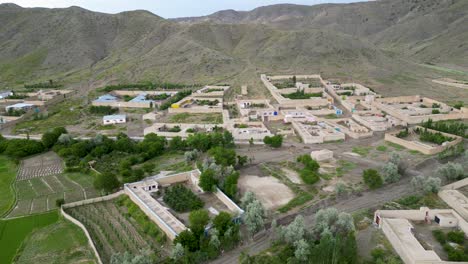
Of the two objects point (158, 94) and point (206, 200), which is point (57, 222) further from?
point (158, 94)

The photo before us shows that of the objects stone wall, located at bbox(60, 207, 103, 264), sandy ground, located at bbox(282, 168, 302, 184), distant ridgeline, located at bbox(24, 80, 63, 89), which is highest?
distant ridgeline, located at bbox(24, 80, 63, 89)

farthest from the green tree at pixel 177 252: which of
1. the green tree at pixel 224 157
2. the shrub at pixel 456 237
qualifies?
the shrub at pixel 456 237

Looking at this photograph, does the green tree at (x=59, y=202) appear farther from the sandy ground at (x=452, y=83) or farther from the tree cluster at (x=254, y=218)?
the sandy ground at (x=452, y=83)

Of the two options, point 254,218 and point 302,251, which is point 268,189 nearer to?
point 254,218

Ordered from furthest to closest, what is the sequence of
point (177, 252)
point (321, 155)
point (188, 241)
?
1. point (321, 155)
2. point (188, 241)
3. point (177, 252)

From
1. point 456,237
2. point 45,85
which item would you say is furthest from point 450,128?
point 45,85

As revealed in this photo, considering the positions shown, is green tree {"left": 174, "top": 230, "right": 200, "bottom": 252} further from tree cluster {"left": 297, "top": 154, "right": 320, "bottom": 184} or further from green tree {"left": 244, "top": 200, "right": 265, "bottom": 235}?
tree cluster {"left": 297, "top": 154, "right": 320, "bottom": 184}

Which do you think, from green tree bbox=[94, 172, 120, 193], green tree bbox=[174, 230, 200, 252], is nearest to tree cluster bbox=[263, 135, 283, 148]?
green tree bbox=[94, 172, 120, 193]
